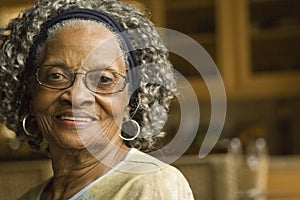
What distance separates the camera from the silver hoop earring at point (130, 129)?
0.59m

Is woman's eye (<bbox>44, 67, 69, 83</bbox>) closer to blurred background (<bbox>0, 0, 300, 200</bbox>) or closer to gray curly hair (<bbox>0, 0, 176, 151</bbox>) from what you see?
gray curly hair (<bbox>0, 0, 176, 151</bbox>)

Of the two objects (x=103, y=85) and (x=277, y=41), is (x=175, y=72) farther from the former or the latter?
(x=277, y=41)

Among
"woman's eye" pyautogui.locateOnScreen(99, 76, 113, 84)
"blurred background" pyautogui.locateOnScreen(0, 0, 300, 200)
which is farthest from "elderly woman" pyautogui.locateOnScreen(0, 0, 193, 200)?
"blurred background" pyautogui.locateOnScreen(0, 0, 300, 200)

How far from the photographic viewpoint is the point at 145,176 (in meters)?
0.54

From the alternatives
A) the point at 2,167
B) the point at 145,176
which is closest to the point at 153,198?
the point at 145,176

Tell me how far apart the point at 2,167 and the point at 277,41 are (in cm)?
249

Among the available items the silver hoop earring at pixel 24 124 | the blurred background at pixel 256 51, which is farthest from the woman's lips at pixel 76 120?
→ the blurred background at pixel 256 51

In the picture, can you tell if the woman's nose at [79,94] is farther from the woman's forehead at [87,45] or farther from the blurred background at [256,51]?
the blurred background at [256,51]

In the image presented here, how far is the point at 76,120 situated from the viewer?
1.79 feet

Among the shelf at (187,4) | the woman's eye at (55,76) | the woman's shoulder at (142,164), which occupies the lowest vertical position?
the woman's shoulder at (142,164)

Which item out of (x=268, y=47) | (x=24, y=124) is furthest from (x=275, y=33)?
(x=24, y=124)

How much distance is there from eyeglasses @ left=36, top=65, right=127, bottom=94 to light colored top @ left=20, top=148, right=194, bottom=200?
0.06 metres

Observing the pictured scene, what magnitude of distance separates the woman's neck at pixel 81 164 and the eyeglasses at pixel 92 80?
0.05 m

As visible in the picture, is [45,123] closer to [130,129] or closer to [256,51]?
[130,129]
